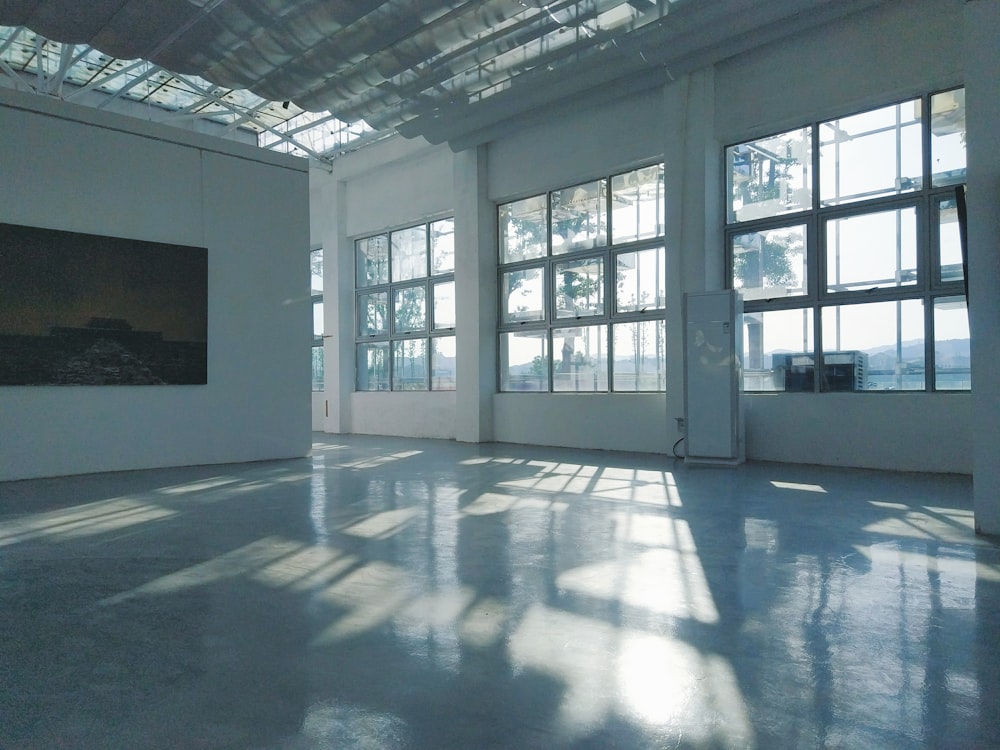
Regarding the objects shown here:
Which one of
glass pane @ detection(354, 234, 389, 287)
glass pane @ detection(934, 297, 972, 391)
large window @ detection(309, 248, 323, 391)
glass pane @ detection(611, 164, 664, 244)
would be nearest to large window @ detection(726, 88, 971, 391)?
glass pane @ detection(934, 297, 972, 391)

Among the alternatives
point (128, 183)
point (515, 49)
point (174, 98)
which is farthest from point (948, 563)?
point (174, 98)

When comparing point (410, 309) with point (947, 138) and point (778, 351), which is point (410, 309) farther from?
point (947, 138)

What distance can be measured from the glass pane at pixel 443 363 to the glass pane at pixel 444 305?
0.28 metres

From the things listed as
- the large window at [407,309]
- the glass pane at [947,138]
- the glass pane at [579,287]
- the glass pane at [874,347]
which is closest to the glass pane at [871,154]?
the glass pane at [947,138]

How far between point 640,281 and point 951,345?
428 centimetres

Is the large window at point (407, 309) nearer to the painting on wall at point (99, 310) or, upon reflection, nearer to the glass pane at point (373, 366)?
the glass pane at point (373, 366)

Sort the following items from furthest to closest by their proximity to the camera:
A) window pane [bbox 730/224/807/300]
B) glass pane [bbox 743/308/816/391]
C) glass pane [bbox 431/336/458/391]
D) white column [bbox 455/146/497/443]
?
1. glass pane [bbox 431/336/458/391]
2. white column [bbox 455/146/497/443]
3. window pane [bbox 730/224/807/300]
4. glass pane [bbox 743/308/816/391]

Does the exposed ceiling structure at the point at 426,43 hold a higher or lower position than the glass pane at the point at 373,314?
higher

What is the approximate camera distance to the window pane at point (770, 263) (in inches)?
364

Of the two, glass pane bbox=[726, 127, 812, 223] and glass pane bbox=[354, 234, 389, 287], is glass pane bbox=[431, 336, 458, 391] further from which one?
glass pane bbox=[726, 127, 812, 223]

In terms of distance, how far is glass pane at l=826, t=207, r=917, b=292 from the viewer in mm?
8352

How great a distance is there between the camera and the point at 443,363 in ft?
46.1

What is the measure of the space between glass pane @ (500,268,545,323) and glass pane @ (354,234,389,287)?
3.52m

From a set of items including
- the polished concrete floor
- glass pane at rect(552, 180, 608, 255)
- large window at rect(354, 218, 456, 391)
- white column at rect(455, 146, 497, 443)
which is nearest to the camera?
the polished concrete floor
